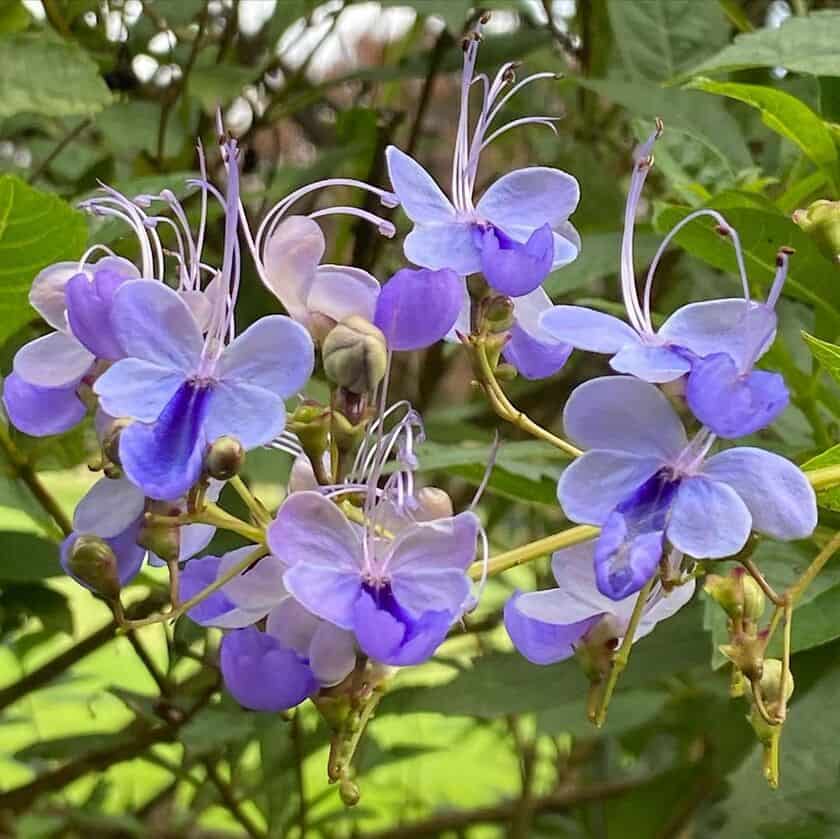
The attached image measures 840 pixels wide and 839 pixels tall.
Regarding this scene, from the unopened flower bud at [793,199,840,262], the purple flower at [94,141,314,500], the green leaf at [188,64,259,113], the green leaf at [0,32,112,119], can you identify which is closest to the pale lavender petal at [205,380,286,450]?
the purple flower at [94,141,314,500]

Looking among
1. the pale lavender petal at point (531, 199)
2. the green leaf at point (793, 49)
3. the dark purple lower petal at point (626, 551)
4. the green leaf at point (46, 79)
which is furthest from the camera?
the green leaf at point (46, 79)

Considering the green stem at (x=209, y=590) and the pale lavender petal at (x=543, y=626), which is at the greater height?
the green stem at (x=209, y=590)

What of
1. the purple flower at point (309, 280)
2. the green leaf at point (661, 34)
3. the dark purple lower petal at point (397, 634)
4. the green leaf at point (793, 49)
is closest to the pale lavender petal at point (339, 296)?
the purple flower at point (309, 280)

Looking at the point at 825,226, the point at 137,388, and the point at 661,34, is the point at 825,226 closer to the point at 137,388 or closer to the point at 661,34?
the point at 137,388

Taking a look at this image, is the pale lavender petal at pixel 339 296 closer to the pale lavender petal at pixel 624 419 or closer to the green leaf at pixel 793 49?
the pale lavender petal at pixel 624 419

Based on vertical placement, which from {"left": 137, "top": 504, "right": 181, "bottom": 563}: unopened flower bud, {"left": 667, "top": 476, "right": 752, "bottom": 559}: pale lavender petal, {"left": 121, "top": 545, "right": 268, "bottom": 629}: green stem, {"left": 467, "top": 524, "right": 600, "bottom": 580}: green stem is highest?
{"left": 137, "top": 504, "right": 181, "bottom": 563}: unopened flower bud

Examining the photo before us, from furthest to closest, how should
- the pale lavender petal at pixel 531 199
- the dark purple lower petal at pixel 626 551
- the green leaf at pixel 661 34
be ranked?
1. the green leaf at pixel 661 34
2. the pale lavender petal at pixel 531 199
3. the dark purple lower petal at pixel 626 551

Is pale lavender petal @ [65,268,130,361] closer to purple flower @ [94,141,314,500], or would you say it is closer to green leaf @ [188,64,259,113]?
purple flower @ [94,141,314,500]
